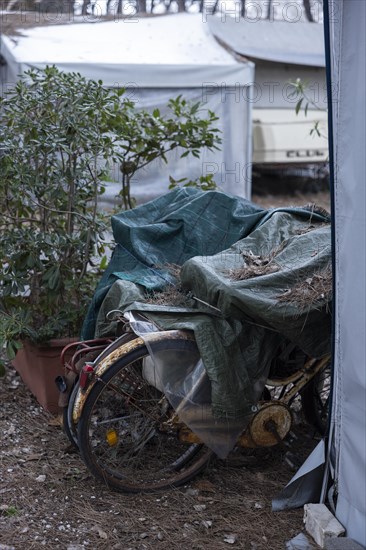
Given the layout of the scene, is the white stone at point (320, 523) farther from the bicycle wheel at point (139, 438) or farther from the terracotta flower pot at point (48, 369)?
the terracotta flower pot at point (48, 369)

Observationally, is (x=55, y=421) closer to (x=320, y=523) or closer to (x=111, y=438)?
(x=111, y=438)

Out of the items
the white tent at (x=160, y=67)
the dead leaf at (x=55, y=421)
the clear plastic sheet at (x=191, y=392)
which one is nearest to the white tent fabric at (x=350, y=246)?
the clear plastic sheet at (x=191, y=392)

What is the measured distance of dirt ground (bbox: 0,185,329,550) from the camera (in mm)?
3312

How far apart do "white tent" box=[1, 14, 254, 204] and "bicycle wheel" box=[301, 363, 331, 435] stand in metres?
5.46

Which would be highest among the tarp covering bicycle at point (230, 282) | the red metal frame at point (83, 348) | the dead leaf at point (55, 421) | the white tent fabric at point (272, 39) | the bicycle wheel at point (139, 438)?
the white tent fabric at point (272, 39)

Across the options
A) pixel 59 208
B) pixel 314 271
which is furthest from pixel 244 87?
pixel 314 271

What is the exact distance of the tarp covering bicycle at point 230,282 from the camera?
3.47 meters

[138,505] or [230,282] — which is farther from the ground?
[230,282]

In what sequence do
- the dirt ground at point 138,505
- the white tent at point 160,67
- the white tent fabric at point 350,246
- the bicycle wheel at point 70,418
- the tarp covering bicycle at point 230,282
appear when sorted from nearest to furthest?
the white tent fabric at point 350,246 < the dirt ground at point 138,505 < the tarp covering bicycle at point 230,282 < the bicycle wheel at point 70,418 < the white tent at point 160,67

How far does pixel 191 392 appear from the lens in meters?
3.56

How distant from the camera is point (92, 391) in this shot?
3508mm

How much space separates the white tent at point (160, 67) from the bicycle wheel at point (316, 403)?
215 inches

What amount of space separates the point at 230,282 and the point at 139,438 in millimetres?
1053

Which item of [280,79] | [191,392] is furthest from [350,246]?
[280,79]
